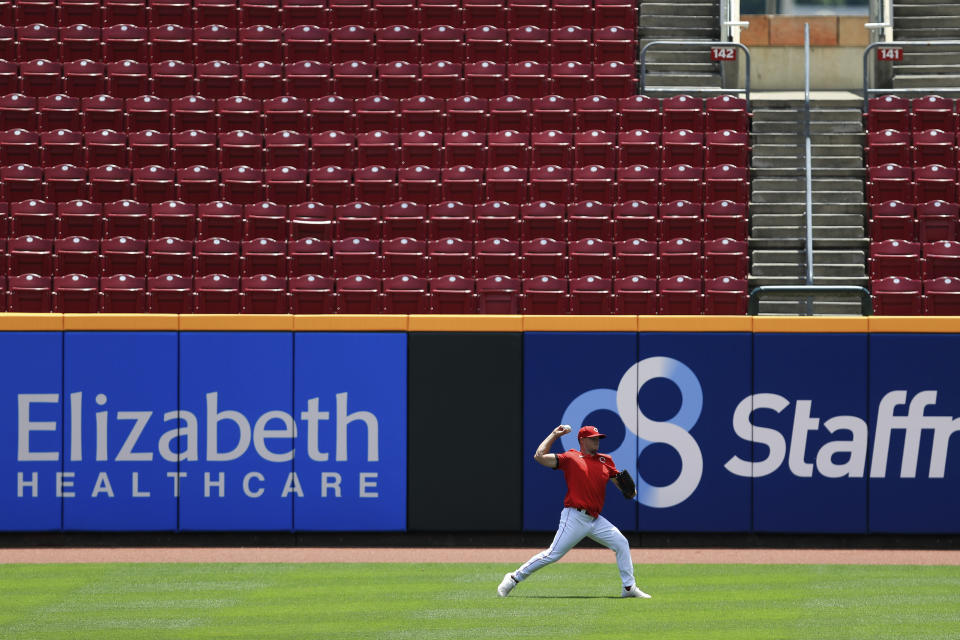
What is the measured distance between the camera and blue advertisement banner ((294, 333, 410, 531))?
52.2 ft

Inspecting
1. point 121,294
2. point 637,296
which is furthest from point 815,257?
point 121,294

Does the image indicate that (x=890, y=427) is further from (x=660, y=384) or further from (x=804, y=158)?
(x=804, y=158)

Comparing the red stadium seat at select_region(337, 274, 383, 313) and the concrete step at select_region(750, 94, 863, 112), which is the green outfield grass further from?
the concrete step at select_region(750, 94, 863, 112)

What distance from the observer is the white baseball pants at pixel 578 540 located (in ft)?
39.5

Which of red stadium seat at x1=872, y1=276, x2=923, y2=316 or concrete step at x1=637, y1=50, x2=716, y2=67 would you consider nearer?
red stadium seat at x1=872, y1=276, x2=923, y2=316

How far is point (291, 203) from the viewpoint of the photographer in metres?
19.6

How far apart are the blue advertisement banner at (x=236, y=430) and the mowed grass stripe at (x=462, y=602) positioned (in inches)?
59.0

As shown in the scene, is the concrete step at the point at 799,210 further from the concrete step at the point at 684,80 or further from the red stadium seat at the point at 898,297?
the concrete step at the point at 684,80

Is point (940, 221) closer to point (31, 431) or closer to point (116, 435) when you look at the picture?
point (116, 435)

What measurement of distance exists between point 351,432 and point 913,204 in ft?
28.2

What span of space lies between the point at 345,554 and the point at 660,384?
3.91 meters

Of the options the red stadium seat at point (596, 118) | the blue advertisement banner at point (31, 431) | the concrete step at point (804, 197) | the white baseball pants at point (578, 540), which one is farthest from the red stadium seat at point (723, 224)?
the blue advertisement banner at point (31, 431)

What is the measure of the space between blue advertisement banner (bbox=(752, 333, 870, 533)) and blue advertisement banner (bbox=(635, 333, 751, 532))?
209 mm

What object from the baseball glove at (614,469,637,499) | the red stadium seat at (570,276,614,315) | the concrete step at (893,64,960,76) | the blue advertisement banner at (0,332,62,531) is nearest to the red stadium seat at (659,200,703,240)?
the red stadium seat at (570,276,614,315)
